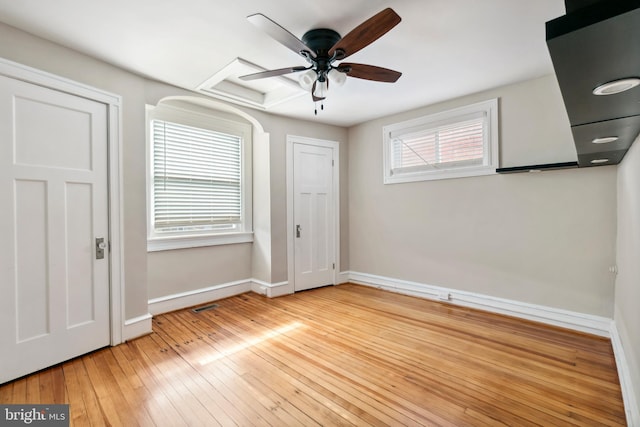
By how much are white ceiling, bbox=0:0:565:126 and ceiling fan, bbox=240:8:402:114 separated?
110 millimetres

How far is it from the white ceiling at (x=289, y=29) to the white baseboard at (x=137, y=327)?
2.42 m

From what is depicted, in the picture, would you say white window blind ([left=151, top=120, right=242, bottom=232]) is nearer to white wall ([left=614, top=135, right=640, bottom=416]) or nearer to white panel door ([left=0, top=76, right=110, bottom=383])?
white panel door ([left=0, top=76, right=110, bottom=383])

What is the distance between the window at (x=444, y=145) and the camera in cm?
348

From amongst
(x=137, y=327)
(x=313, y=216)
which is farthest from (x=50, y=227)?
(x=313, y=216)

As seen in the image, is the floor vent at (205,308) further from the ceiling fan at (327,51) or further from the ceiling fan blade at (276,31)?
the ceiling fan blade at (276,31)

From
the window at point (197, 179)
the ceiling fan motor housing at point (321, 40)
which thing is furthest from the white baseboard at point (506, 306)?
the ceiling fan motor housing at point (321, 40)

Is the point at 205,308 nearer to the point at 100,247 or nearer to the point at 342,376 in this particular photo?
the point at 100,247

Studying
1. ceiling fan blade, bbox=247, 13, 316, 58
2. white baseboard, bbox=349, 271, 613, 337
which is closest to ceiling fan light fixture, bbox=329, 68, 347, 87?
ceiling fan blade, bbox=247, 13, 316, 58

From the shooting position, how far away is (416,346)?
8.66ft

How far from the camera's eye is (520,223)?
10.7ft

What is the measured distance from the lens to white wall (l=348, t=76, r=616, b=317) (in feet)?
9.36

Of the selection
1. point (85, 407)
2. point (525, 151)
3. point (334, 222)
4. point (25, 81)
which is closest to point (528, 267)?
point (525, 151)

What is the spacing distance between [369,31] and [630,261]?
233cm

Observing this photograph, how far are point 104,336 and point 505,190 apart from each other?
4358 millimetres
